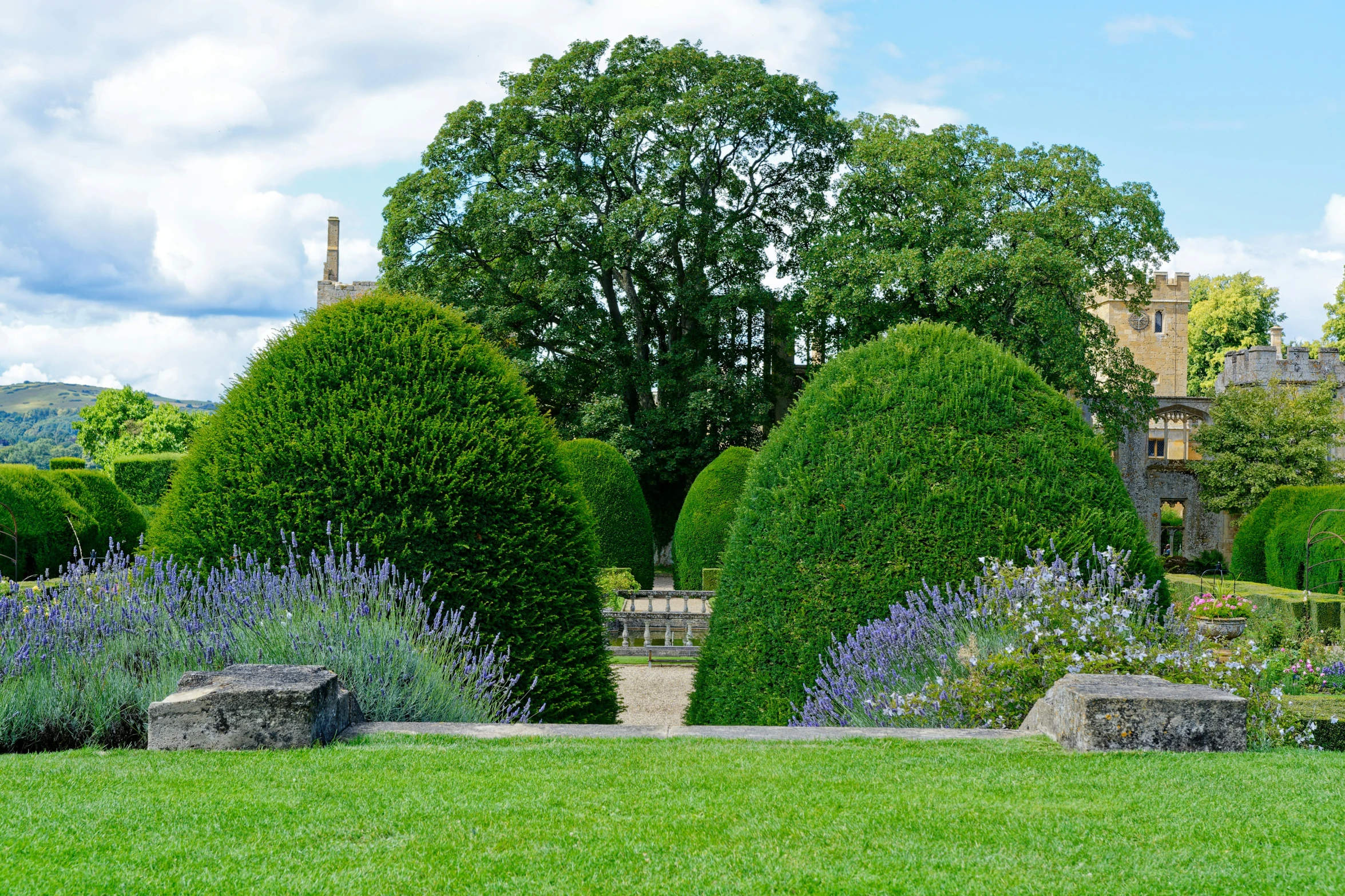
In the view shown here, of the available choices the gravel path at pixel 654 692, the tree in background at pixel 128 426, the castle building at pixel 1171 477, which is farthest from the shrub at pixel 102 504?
the tree in background at pixel 128 426

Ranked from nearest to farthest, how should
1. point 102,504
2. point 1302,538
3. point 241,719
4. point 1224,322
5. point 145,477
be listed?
point 241,719, point 102,504, point 1302,538, point 145,477, point 1224,322

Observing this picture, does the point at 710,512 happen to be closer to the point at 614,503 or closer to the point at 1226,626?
the point at 614,503

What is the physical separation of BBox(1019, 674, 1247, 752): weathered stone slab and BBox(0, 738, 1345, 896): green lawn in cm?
12

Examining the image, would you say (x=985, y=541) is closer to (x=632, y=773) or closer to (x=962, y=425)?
(x=962, y=425)

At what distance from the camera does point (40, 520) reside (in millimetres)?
18188

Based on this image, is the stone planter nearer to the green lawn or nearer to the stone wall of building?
the green lawn

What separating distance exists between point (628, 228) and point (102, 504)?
1321cm

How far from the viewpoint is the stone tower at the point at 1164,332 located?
41656mm

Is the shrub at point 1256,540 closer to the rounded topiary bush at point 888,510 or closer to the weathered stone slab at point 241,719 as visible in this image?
the rounded topiary bush at point 888,510

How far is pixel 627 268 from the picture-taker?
84.2 ft

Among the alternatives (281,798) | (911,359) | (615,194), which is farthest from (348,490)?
(615,194)

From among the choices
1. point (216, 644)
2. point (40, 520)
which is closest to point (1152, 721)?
point (216, 644)

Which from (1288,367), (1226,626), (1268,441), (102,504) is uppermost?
(1288,367)

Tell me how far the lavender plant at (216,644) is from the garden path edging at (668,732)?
0.45 meters
